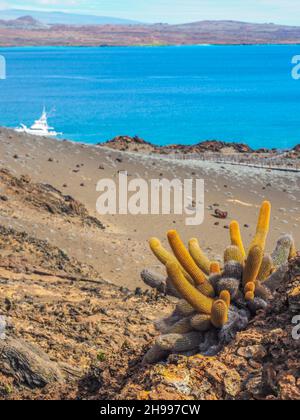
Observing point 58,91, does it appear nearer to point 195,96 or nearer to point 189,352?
point 195,96

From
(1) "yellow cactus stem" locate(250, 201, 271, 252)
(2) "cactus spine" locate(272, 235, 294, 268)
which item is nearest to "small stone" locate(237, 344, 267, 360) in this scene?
(1) "yellow cactus stem" locate(250, 201, 271, 252)

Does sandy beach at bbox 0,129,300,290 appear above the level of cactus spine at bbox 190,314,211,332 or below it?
below

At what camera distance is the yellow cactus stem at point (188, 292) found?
23.9 ft

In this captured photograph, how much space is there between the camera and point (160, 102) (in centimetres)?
10119

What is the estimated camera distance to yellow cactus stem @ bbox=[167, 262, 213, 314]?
23.9ft

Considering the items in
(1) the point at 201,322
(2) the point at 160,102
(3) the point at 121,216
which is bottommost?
(2) the point at 160,102

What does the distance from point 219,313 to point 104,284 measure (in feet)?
29.4

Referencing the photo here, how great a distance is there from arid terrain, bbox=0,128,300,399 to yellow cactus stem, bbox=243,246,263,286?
775mm

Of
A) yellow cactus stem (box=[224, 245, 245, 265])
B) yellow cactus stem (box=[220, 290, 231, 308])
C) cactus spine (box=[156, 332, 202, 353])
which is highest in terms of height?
yellow cactus stem (box=[224, 245, 245, 265])

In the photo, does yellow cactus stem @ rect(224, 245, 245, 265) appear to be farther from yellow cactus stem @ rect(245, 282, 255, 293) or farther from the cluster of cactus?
yellow cactus stem @ rect(245, 282, 255, 293)

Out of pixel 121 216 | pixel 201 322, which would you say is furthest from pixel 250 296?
pixel 121 216

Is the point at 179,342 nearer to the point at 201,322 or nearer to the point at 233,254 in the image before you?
the point at 201,322

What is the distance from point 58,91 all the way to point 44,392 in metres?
111

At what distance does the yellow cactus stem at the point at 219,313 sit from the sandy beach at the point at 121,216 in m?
9.94
